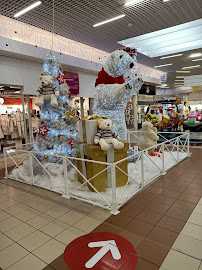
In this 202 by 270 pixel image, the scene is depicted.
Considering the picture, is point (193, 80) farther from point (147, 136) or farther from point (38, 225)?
point (38, 225)

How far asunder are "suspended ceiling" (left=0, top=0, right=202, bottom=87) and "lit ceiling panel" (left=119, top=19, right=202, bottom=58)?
1.92ft

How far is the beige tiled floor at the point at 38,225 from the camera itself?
2.22 meters

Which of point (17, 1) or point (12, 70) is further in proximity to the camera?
point (12, 70)

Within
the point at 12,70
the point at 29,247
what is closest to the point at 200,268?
the point at 29,247

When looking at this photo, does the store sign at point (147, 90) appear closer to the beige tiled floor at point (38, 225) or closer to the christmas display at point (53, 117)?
the christmas display at point (53, 117)

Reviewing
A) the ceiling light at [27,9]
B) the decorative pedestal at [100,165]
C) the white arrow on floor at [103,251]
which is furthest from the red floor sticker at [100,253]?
the ceiling light at [27,9]

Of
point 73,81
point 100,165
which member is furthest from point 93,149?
point 73,81

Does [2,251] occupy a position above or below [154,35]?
below

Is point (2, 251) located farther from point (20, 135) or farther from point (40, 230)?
point (20, 135)

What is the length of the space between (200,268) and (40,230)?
190 centimetres

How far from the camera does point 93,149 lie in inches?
139

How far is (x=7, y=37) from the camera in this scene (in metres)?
6.73

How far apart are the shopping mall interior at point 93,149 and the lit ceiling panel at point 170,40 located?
5cm

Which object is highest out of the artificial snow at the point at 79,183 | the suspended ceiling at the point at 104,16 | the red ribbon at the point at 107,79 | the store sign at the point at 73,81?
the suspended ceiling at the point at 104,16
